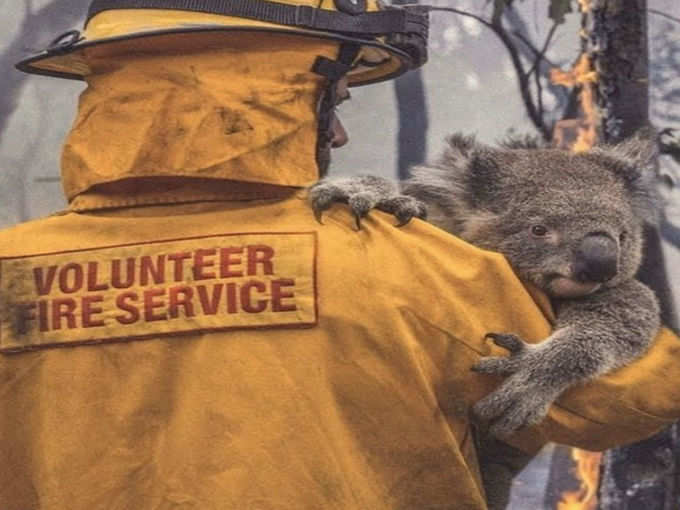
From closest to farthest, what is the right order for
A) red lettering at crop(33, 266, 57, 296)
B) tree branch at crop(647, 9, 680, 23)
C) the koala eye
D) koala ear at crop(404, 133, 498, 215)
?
red lettering at crop(33, 266, 57, 296), the koala eye, koala ear at crop(404, 133, 498, 215), tree branch at crop(647, 9, 680, 23)

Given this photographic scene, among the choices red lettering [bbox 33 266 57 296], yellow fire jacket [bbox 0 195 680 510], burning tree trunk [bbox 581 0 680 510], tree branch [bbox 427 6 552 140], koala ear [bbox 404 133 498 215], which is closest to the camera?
yellow fire jacket [bbox 0 195 680 510]

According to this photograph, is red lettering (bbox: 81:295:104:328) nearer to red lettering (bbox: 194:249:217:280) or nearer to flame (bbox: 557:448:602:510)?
red lettering (bbox: 194:249:217:280)

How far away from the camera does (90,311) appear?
1494 millimetres

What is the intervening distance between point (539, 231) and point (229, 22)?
1.82 feet

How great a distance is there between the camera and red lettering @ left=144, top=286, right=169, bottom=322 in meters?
1.46

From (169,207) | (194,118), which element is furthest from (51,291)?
(194,118)

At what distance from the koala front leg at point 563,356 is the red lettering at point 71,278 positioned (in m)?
0.52

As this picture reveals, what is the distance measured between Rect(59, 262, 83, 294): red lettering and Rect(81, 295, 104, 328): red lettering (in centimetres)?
2

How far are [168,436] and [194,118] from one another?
1.32 feet

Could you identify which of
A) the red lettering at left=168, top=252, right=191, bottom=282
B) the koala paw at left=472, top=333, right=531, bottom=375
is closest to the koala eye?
the koala paw at left=472, top=333, right=531, bottom=375

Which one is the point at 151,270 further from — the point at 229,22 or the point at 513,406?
the point at 513,406

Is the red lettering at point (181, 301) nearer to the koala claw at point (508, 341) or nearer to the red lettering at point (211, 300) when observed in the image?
the red lettering at point (211, 300)

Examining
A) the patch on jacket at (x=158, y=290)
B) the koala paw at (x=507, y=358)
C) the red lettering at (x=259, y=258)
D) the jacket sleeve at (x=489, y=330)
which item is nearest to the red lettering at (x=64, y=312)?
the patch on jacket at (x=158, y=290)

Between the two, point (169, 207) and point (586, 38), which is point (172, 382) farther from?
point (586, 38)
